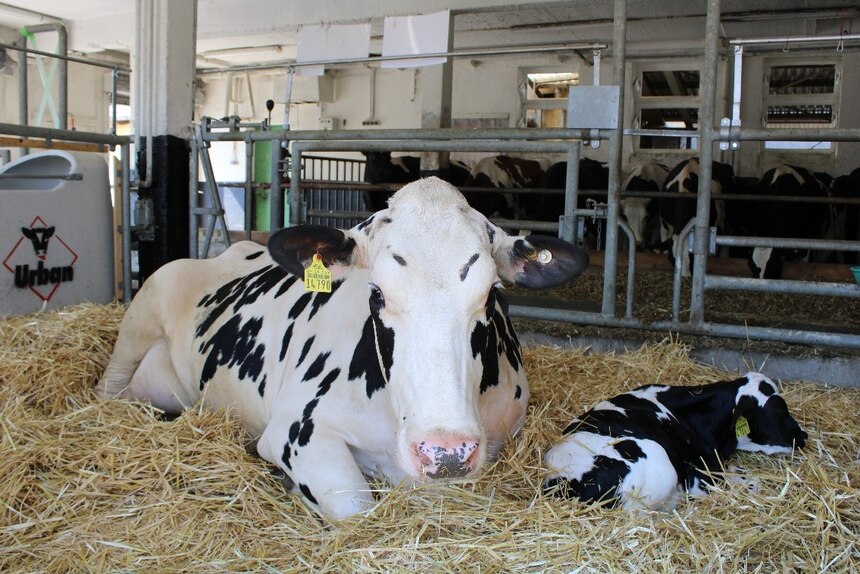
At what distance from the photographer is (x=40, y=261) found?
5520 mm

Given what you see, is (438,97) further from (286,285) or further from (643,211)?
(286,285)

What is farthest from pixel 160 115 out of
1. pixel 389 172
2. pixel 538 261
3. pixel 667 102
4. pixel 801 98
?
pixel 801 98

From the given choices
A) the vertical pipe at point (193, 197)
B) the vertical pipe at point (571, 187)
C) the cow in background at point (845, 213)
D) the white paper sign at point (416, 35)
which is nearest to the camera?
the vertical pipe at point (571, 187)

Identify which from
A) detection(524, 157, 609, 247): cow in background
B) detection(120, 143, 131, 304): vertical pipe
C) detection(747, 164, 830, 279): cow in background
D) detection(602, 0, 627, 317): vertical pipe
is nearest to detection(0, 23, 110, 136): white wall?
detection(524, 157, 609, 247): cow in background

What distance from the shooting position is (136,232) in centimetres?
680

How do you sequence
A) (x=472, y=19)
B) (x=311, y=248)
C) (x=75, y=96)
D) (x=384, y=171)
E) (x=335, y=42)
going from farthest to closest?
(x=75, y=96) < (x=472, y=19) < (x=384, y=171) < (x=335, y=42) < (x=311, y=248)

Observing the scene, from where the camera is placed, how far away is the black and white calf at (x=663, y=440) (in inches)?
112

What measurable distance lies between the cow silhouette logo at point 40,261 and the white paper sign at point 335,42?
131 inches

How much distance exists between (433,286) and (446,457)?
56 centimetres

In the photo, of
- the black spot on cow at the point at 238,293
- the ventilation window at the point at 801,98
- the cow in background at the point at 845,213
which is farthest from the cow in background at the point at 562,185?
the black spot on cow at the point at 238,293

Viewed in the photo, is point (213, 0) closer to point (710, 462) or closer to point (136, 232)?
point (136, 232)

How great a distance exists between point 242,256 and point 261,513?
91.7 inches

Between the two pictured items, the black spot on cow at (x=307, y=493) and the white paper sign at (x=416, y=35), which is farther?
the white paper sign at (x=416, y=35)

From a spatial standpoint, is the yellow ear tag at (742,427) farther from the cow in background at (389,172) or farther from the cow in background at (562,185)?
the cow in background at (389,172)
